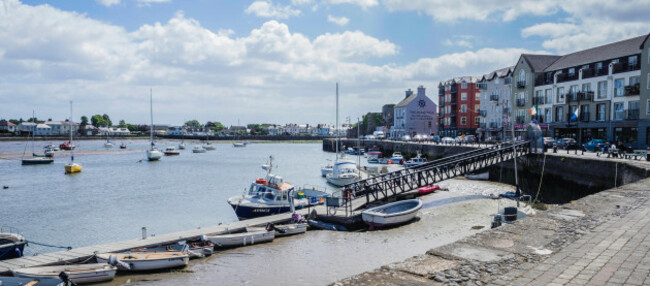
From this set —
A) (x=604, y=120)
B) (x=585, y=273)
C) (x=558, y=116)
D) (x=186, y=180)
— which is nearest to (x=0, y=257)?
(x=585, y=273)

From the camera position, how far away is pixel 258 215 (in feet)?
88.6

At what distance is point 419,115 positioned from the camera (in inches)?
4222

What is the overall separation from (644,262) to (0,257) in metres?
24.5

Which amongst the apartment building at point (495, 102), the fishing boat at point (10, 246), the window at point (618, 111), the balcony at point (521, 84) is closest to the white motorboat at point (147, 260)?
the fishing boat at point (10, 246)

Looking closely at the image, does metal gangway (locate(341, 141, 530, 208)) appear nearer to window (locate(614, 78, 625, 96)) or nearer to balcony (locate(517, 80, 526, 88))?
window (locate(614, 78, 625, 96))

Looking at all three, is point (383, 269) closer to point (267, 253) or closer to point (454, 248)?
point (454, 248)

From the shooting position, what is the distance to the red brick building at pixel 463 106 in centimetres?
8875

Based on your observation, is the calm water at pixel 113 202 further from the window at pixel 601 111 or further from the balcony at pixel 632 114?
the balcony at pixel 632 114

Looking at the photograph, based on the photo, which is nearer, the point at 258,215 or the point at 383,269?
the point at 383,269

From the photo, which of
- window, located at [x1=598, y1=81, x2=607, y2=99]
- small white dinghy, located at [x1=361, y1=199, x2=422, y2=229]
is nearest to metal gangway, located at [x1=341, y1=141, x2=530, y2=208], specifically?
small white dinghy, located at [x1=361, y1=199, x2=422, y2=229]

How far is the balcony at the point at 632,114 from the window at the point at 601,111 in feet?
11.8

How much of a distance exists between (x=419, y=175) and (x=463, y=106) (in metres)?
64.7

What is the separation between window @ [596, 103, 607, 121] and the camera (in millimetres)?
48859

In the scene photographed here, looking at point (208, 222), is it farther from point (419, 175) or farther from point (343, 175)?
point (343, 175)
